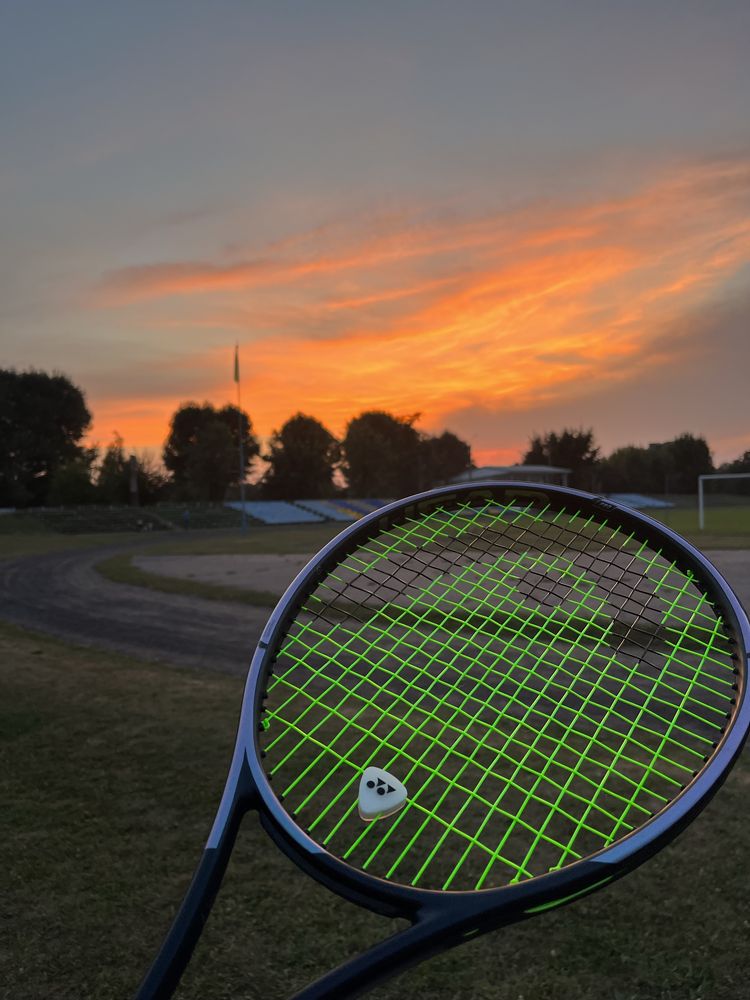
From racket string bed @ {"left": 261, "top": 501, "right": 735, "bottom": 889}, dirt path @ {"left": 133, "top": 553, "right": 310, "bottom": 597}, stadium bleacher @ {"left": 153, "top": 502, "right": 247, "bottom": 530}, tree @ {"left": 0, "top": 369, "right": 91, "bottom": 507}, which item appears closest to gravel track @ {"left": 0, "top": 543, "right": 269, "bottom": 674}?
dirt path @ {"left": 133, "top": 553, "right": 310, "bottom": 597}

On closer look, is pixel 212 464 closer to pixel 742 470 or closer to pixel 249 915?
pixel 742 470

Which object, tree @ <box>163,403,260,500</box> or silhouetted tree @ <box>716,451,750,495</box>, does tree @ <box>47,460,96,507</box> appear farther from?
silhouetted tree @ <box>716,451,750,495</box>

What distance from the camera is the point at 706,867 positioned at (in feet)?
9.81

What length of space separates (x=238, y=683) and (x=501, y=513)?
4161 mm

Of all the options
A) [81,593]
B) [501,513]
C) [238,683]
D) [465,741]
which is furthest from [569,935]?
[81,593]

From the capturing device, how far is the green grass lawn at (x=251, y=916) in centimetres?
237

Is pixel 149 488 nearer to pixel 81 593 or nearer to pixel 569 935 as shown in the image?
pixel 81 593

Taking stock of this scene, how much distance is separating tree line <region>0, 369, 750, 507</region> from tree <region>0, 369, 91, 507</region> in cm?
9

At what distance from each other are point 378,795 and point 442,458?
3920 inches

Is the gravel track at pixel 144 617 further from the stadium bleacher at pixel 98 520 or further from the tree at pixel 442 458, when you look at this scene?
the tree at pixel 442 458

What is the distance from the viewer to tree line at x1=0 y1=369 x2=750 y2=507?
65438mm

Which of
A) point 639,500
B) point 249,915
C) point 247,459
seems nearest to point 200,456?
point 247,459

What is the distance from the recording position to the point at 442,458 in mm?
101062

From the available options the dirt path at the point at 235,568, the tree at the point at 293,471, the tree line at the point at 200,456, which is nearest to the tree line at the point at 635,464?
the tree line at the point at 200,456
